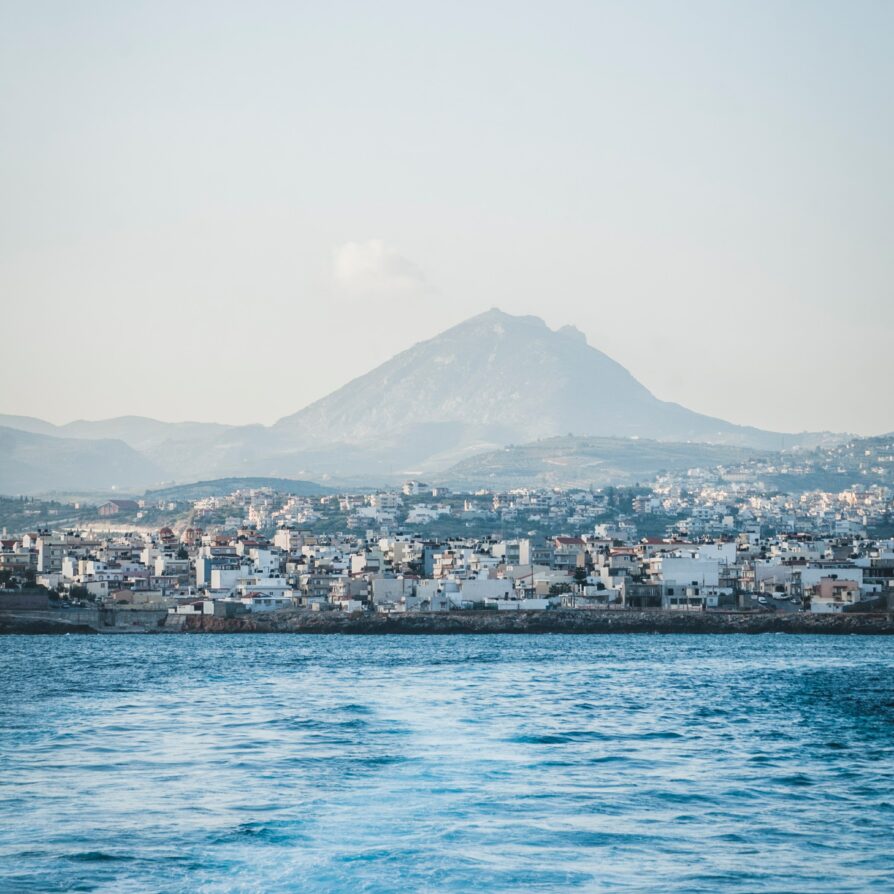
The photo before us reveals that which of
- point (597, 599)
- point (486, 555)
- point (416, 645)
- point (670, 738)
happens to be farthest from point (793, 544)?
point (670, 738)

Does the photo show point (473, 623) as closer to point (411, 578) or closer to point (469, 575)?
point (411, 578)

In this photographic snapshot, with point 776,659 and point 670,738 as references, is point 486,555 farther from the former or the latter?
point 670,738

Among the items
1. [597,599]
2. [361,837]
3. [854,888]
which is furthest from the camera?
[597,599]

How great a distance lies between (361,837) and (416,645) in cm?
4627

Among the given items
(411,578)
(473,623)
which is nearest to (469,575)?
(411,578)

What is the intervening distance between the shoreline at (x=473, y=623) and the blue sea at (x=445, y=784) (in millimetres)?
33230

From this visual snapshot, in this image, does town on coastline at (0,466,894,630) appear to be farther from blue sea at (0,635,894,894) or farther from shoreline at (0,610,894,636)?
blue sea at (0,635,894,894)

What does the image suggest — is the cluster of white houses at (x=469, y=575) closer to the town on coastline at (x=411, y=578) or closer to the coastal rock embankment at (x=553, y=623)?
the town on coastline at (x=411, y=578)

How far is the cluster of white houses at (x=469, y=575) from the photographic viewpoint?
81.8m

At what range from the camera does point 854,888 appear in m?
15.0

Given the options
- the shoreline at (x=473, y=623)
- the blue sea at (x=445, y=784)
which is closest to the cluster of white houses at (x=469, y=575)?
the shoreline at (x=473, y=623)

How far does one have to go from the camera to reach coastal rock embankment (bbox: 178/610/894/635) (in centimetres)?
7544

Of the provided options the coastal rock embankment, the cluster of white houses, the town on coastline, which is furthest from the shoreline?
the cluster of white houses

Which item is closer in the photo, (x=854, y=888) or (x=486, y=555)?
(x=854, y=888)
